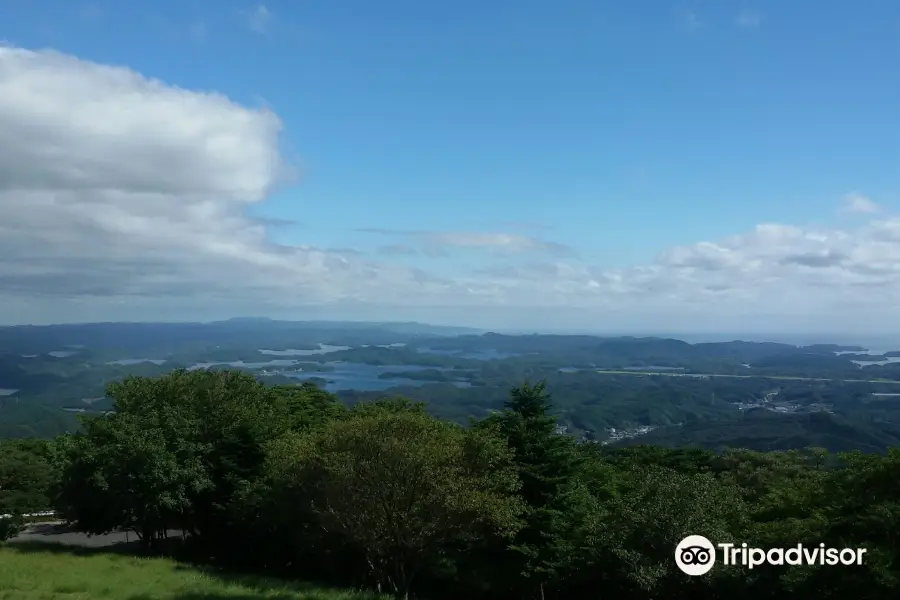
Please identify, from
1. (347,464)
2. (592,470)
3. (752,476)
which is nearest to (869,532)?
(347,464)

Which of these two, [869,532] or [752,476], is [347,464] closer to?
[869,532]

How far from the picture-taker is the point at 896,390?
120562 mm

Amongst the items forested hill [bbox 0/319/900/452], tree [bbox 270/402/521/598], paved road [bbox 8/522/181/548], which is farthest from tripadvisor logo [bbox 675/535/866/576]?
forested hill [bbox 0/319/900/452]

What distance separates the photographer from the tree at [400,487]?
1579cm

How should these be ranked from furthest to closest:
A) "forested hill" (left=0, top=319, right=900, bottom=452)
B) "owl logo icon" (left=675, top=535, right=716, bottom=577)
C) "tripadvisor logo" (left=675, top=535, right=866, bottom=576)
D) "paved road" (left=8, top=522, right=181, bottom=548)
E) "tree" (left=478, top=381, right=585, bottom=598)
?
"forested hill" (left=0, top=319, right=900, bottom=452), "paved road" (left=8, top=522, right=181, bottom=548), "tree" (left=478, top=381, right=585, bottom=598), "owl logo icon" (left=675, top=535, right=716, bottom=577), "tripadvisor logo" (left=675, top=535, right=866, bottom=576)

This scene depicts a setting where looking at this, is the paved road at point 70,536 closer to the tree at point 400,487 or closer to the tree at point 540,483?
the tree at point 400,487

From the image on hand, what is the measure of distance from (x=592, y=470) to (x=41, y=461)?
2847 cm

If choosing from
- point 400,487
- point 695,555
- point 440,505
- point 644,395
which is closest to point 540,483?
point 440,505

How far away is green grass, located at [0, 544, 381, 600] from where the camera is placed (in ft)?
40.3

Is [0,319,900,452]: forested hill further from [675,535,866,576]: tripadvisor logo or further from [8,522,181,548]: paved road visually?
[675,535,866,576]: tripadvisor logo

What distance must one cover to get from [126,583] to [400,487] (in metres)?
6.51

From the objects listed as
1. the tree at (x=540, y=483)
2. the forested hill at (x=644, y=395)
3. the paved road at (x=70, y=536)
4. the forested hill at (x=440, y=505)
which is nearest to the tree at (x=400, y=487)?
the forested hill at (x=440, y=505)

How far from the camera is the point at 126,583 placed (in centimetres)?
1369

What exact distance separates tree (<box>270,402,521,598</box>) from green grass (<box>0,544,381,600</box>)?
6.35 feet
